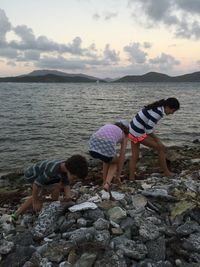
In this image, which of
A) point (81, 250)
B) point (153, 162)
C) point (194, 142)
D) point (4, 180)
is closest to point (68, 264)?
point (81, 250)

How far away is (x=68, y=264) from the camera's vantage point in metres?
5.77

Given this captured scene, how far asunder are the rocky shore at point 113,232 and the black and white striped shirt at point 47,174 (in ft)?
1.53

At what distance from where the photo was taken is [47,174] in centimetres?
716

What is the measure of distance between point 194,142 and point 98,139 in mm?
14647

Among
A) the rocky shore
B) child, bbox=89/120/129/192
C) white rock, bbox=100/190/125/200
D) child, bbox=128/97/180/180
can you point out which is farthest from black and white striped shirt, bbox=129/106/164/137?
white rock, bbox=100/190/125/200

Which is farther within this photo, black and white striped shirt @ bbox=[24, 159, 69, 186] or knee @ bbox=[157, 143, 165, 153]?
knee @ bbox=[157, 143, 165, 153]

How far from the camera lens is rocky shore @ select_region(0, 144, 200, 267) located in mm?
5887

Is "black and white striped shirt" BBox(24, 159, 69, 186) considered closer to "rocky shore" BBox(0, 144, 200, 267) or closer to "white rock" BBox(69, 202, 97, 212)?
"rocky shore" BBox(0, 144, 200, 267)

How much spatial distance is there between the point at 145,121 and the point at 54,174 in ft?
10.5

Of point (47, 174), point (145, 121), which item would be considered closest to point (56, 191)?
point (47, 174)

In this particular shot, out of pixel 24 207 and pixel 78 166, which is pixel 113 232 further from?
pixel 24 207

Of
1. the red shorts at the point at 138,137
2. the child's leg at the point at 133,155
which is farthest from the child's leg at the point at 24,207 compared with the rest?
the child's leg at the point at 133,155

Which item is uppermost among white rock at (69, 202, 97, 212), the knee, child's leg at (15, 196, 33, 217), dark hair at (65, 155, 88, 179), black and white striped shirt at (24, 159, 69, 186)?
dark hair at (65, 155, 88, 179)

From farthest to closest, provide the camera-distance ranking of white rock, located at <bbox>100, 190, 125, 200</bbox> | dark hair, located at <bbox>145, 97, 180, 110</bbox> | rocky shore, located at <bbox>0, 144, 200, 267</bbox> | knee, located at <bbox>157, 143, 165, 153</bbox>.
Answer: knee, located at <bbox>157, 143, 165, 153</bbox>
dark hair, located at <bbox>145, 97, 180, 110</bbox>
white rock, located at <bbox>100, 190, 125, 200</bbox>
rocky shore, located at <bbox>0, 144, 200, 267</bbox>
